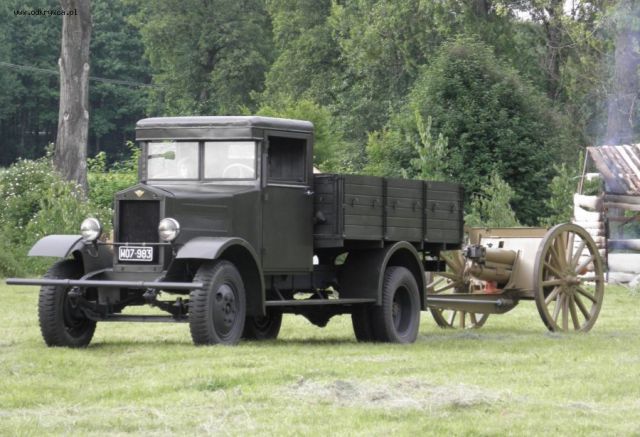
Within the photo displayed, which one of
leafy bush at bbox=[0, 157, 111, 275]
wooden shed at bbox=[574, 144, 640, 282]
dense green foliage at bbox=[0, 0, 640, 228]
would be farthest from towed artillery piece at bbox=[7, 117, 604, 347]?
dense green foliage at bbox=[0, 0, 640, 228]

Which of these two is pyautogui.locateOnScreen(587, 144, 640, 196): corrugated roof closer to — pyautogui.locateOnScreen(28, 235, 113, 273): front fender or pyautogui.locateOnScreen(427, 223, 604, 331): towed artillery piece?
pyautogui.locateOnScreen(427, 223, 604, 331): towed artillery piece

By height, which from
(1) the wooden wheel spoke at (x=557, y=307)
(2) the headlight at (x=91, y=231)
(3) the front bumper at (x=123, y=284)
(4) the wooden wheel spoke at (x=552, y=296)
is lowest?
(1) the wooden wheel spoke at (x=557, y=307)

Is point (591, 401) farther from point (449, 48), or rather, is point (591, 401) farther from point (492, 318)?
point (449, 48)

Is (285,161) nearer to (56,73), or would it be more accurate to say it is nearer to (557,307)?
(557,307)

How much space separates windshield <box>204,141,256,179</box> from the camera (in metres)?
13.5

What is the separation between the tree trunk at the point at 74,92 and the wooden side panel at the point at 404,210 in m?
15.9

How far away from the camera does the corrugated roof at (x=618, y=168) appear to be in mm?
25672

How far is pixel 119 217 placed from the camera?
12914 mm

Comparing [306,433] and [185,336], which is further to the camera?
[185,336]

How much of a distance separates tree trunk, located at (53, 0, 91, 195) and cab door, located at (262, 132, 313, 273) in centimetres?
1642

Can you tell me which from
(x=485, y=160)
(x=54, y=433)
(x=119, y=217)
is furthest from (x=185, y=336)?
(x=485, y=160)

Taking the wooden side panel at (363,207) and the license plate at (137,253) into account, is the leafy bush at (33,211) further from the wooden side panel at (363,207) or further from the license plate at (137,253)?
the license plate at (137,253)

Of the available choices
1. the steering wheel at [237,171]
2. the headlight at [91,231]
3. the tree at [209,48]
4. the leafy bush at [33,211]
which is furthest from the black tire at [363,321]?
the tree at [209,48]

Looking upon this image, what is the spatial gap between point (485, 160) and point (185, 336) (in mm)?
19282
